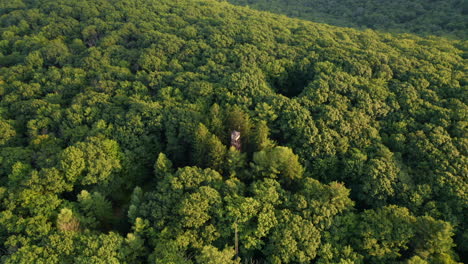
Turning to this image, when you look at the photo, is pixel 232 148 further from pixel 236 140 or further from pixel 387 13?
pixel 387 13

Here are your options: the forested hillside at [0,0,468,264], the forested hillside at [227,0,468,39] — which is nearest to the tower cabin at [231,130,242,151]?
the forested hillside at [0,0,468,264]

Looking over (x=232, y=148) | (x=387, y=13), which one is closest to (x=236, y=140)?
(x=232, y=148)

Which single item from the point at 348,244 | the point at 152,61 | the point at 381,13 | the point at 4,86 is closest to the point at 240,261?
the point at 348,244

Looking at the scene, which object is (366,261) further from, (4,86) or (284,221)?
(4,86)

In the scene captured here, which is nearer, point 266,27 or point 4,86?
point 4,86

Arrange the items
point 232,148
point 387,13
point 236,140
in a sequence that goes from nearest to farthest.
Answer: point 232,148 < point 236,140 < point 387,13

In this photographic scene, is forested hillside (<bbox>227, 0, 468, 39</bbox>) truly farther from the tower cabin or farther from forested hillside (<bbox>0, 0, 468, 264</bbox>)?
the tower cabin

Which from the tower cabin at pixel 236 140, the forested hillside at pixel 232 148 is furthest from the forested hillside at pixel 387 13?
the tower cabin at pixel 236 140
